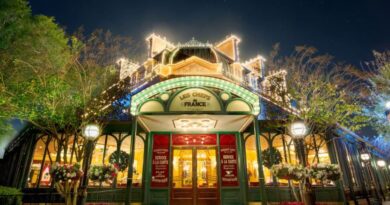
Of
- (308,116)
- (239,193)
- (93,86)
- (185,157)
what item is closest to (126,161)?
(185,157)

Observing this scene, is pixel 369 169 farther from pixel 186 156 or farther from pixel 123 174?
pixel 123 174

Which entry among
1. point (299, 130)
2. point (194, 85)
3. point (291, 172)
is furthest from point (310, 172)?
point (194, 85)

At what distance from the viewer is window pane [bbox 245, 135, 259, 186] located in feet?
34.0

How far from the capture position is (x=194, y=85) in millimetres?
8562

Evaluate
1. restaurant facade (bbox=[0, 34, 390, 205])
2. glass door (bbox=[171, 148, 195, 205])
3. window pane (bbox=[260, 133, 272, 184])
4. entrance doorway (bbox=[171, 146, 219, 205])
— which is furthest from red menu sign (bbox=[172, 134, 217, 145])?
window pane (bbox=[260, 133, 272, 184])

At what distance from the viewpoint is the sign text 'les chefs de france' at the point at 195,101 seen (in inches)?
328

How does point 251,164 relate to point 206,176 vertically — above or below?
above

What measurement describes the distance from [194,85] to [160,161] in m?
4.08

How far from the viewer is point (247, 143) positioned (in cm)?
1102

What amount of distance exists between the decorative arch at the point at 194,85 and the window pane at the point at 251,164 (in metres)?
3.21

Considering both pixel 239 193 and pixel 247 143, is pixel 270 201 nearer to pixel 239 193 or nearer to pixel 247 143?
pixel 239 193

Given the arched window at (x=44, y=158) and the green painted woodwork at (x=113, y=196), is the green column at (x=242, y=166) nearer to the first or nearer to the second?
the green painted woodwork at (x=113, y=196)

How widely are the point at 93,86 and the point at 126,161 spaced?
3533 millimetres

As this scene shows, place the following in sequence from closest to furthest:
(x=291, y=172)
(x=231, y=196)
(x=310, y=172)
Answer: (x=310, y=172) → (x=291, y=172) → (x=231, y=196)
